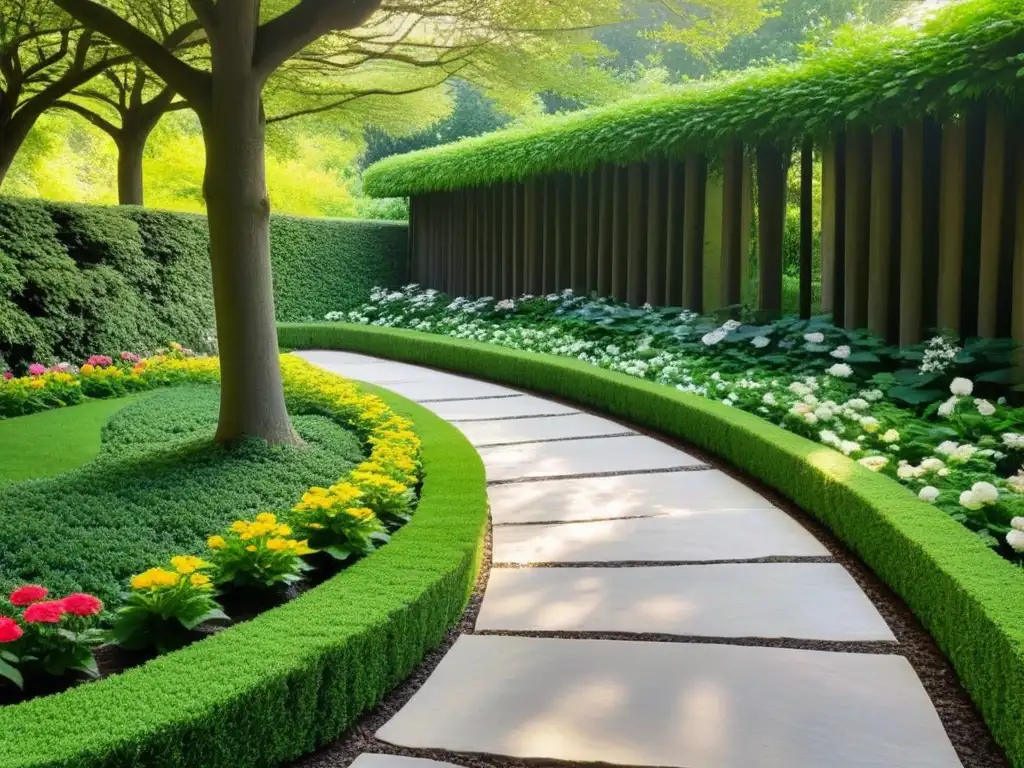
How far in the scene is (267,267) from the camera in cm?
485

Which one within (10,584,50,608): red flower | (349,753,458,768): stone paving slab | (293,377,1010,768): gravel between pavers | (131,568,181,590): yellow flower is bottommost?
(293,377,1010,768): gravel between pavers

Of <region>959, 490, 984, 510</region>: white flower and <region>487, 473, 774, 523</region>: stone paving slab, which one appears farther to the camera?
<region>487, 473, 774, 523</region>: stone paving slab

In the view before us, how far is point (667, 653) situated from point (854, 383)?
3.70 m

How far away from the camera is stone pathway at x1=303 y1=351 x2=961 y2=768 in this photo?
7.12 ft

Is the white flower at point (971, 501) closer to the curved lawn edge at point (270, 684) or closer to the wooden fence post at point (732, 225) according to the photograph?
the curved lawn edge at point (270, 684)

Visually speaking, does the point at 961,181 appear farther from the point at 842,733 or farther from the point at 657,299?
the point at 842,733

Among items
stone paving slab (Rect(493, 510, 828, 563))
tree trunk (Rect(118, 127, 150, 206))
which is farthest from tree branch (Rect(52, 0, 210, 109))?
tree trunk (Rect(118, 127, 150, 206))

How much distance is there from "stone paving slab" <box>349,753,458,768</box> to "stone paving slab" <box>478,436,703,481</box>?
→ 271cm

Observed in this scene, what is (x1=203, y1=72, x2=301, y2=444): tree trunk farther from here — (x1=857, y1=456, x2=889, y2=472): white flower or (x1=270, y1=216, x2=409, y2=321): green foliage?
(x1=270, y1=216, x2=409, y2=321): green foliage

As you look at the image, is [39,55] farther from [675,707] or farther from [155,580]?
[675,707]

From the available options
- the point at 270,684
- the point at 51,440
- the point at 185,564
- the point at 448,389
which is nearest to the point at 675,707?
the point at 270,684

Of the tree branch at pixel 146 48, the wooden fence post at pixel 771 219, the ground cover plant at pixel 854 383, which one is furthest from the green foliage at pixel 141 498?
the wooden fence post at pixel 771 219

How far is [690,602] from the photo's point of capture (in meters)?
3.07

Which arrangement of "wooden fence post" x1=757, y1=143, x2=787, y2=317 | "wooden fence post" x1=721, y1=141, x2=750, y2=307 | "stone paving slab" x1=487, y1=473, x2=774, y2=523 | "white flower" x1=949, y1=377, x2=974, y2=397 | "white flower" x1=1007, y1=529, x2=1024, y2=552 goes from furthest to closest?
1. "wooden fence post" x1=721, y1=141, x2=750, y2=307
2. "wooden fence post" x1=757, y1=143, x2=787, y2=317
3. "white flower" x1=949, y1=377, x2=974, y2=397
4. "stone paving slab" x1=487, y1=473, x2=774, y2=523
5. "white flower" x1=1007, y1=529, x2=1024, y2=552
